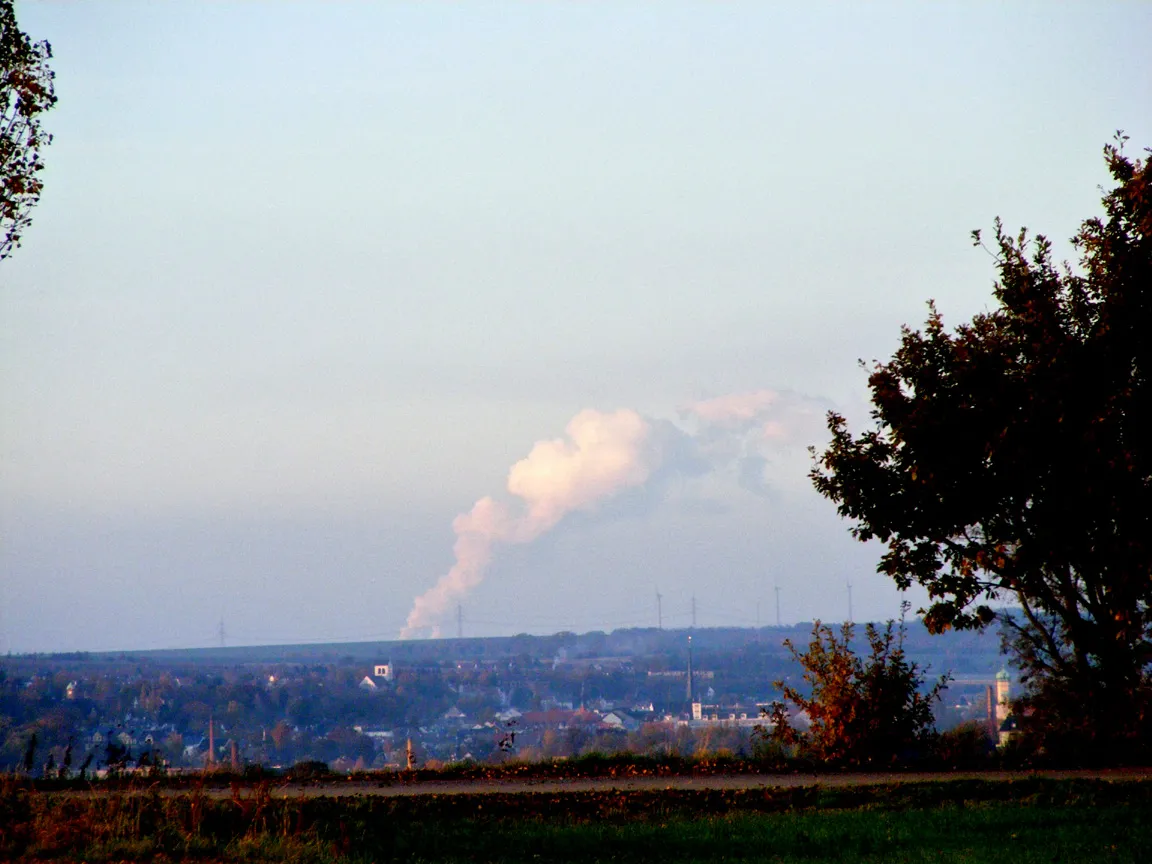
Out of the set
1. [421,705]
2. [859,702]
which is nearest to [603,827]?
[859,702]

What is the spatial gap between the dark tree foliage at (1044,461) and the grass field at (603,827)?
3045mm

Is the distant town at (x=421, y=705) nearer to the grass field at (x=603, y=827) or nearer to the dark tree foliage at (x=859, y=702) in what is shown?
the dark tree foliage at (x=859, y=702)

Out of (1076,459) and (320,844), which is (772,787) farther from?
(320,844)

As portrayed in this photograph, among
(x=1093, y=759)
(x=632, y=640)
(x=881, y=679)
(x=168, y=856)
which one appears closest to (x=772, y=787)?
(x=881, y=679)

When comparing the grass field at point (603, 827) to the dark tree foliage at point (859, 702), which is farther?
the dark tree foliage at point (859, 702)

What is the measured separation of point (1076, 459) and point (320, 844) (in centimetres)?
1078

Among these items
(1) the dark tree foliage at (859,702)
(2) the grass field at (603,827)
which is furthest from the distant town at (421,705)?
(2) the grass field at (603,827)

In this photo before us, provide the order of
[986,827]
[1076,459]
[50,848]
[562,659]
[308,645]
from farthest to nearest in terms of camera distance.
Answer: [308,645], [562,659], [1076,459], [986,827], [50,848]

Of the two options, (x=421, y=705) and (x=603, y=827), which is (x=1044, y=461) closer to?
(x=603, y=827)

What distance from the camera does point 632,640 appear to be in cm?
10912

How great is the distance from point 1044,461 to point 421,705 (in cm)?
4182

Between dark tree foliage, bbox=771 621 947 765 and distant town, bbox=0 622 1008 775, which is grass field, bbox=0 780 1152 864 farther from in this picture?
dark tree foliage, bbox=771 621 947 765

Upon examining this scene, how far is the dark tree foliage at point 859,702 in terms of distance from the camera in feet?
64.0

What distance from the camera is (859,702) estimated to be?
1956cm
